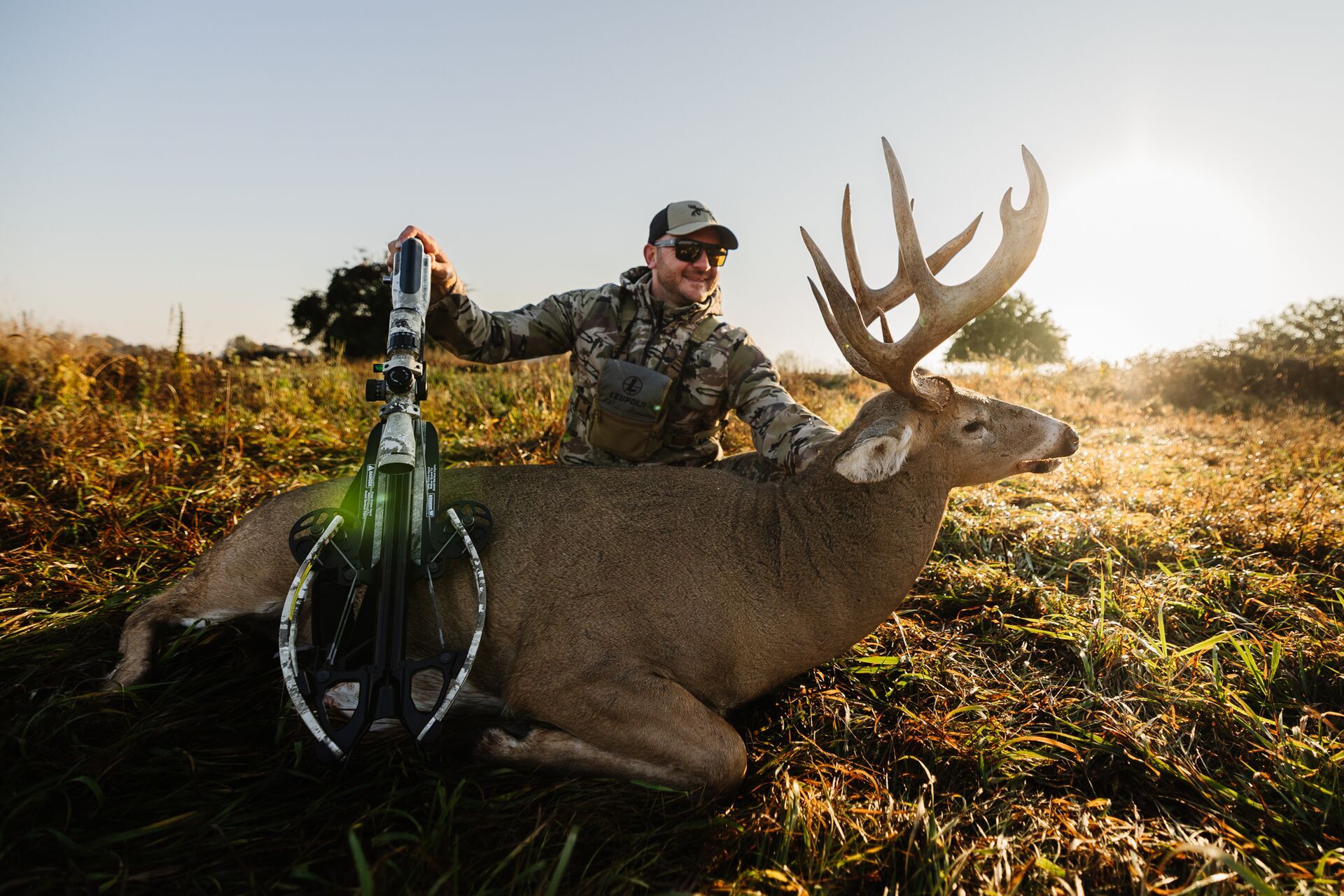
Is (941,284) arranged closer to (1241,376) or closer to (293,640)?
(293,640)

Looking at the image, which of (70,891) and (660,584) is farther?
(660,584)

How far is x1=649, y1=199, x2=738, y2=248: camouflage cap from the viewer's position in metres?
4.70

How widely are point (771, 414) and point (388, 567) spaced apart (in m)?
2.42

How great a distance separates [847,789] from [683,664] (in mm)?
710

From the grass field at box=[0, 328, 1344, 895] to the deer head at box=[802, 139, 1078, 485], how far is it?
3.08 feet

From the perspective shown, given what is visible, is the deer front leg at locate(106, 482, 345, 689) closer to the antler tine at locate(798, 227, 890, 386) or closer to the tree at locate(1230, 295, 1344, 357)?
the antler tine at locate(798, 227, 890, 386)

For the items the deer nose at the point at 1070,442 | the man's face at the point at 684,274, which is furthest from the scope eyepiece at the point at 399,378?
the deer nose at the point at 1070,442

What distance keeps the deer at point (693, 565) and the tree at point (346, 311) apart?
28.1 metres

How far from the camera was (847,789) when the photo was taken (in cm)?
250

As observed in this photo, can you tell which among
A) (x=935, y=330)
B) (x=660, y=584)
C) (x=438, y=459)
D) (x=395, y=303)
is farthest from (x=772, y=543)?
(x=395, y=303)

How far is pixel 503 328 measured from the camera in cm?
454

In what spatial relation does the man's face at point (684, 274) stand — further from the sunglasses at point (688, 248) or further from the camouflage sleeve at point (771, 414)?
the camouflage sleeve at point (771, 414)

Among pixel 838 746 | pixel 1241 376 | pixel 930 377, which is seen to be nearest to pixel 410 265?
pixel 930 377

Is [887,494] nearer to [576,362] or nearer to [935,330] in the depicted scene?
[935,330]
